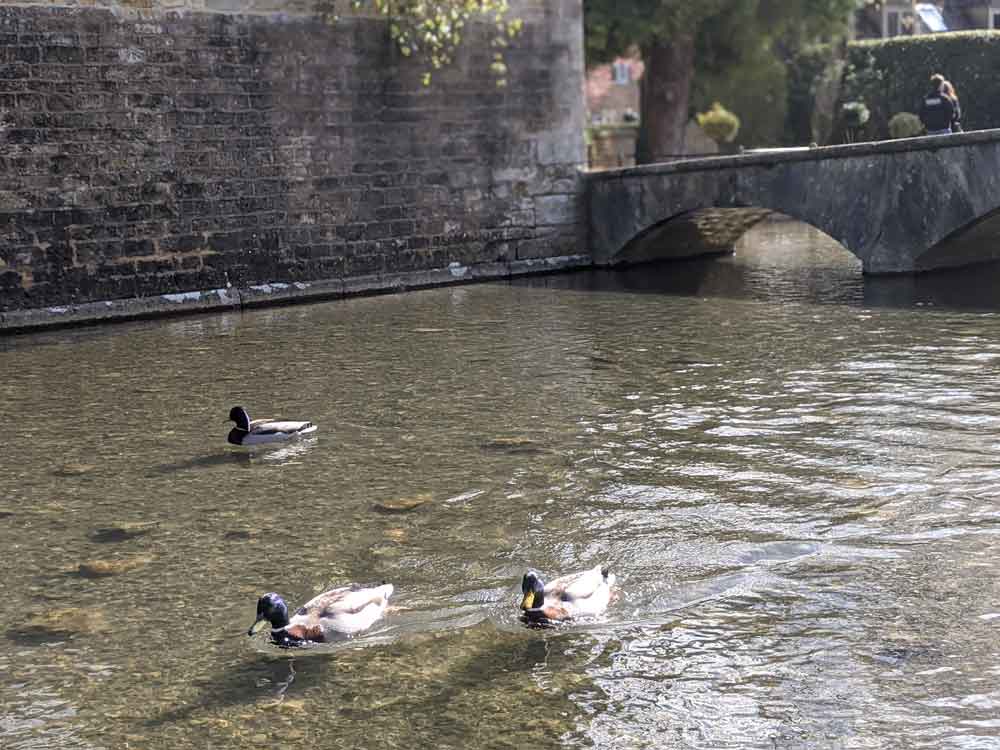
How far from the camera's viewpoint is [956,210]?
52.5 ft

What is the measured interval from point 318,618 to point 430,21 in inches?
532

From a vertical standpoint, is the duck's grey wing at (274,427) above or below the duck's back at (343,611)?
above

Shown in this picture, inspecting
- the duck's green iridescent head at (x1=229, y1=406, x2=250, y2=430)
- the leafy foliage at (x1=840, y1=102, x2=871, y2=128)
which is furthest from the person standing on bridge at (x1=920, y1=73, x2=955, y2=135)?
the duck's green iridescent head at (x1=229, y1=406, x2=250, y2=430)

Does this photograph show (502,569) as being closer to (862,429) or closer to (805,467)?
(805,467)

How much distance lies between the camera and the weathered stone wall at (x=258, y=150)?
15664 millimetres

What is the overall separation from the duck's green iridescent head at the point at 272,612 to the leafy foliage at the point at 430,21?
42.4ft

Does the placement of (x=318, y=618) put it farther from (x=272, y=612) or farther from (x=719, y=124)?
(x=719, y=124)

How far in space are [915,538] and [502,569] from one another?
1880 millimetres

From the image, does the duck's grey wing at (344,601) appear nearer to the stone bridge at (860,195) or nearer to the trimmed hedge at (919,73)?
the stone bridge at (860,195)

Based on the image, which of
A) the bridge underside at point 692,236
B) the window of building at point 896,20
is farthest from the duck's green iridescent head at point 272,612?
the window of building at point 896,20

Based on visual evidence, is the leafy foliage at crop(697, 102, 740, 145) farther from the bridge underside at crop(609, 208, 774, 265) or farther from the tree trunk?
the bridge underside at crop(609, 208, 774, 265)

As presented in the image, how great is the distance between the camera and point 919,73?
29.0m

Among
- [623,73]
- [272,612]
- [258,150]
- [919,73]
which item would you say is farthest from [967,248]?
[623,73]

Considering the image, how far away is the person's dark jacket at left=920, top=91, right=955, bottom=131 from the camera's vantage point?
798 inches
